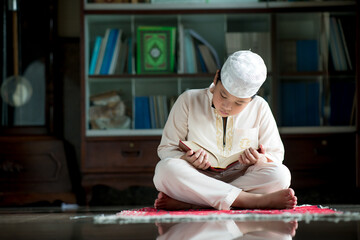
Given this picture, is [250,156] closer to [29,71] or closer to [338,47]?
[338,47]

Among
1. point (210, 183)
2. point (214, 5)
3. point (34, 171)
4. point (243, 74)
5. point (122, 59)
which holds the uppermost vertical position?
point (214, 5)

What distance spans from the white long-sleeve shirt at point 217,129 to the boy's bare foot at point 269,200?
182 mm

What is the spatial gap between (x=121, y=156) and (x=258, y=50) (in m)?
0.87

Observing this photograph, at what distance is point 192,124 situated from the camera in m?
1.77

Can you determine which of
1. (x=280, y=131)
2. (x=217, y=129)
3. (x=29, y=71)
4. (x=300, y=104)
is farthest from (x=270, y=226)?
(x=29, y=71)

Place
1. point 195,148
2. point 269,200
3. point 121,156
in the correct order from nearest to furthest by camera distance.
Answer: point 269,200 < point 195,148 < point 121,156

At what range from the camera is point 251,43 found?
2.73 m

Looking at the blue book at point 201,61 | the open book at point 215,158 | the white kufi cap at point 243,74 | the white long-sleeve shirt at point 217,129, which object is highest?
the blue book at point 201,61

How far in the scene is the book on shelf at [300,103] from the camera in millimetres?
2688

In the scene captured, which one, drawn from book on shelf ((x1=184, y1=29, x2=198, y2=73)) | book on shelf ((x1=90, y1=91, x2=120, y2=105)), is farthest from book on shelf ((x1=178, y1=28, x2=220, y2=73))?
book on shelf ((x1=90, y1=91, x2=120, y2=105))

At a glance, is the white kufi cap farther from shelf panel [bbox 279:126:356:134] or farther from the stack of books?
the stack of books

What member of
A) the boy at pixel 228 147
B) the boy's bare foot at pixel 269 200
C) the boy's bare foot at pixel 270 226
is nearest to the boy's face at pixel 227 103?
the boy at pixel 228 147

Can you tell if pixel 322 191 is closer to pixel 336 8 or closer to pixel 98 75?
pixel 336 8

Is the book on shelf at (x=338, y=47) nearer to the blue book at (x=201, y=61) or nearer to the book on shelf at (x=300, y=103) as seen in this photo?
the book on shelf at (x=300, y=103)
